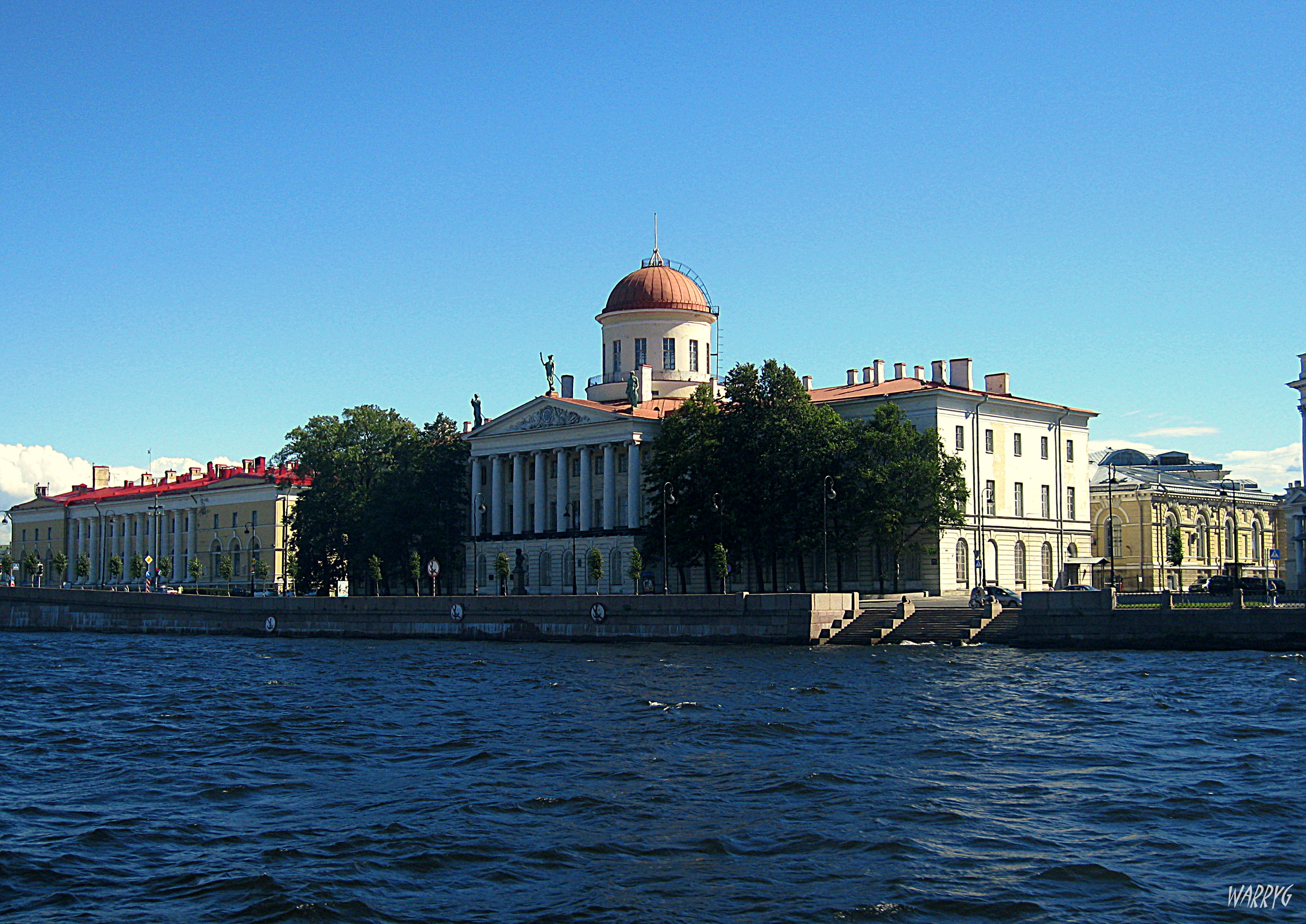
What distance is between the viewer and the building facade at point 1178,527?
109 metres

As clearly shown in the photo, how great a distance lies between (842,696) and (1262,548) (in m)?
97.0

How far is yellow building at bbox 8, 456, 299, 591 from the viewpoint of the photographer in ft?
384

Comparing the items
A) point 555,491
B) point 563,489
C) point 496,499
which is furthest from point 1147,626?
point 496,499

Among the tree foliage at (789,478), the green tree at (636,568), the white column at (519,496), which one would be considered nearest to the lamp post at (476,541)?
the white column at (519,496)

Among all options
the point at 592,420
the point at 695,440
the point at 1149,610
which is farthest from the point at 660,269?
the point at 1149,610

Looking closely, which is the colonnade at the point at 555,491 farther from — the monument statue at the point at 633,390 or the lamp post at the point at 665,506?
the lamp post at the point at 665,506

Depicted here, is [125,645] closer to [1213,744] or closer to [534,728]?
[534,728]

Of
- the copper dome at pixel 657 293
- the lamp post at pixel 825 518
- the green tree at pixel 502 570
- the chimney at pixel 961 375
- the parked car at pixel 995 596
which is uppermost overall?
the copper dome at pixel 657 293

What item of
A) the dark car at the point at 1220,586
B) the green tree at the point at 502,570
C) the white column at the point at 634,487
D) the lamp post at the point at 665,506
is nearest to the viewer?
the lamp post at the point at 665,506

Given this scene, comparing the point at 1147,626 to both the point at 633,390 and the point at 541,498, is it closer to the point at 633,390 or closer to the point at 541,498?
the point at 633,390

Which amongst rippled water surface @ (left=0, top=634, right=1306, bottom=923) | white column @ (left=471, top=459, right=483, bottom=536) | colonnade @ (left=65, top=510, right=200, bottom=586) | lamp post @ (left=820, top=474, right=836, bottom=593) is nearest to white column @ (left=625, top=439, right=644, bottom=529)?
white column @ (left=471, top=459, right=483, bottom=536)

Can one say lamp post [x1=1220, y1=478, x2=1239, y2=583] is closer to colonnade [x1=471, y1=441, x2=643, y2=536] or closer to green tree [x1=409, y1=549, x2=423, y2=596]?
colonnade [x1=471, y1=441, x2=643, y2=536]

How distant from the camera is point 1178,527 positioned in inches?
4363

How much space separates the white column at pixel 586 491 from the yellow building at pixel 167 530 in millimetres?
25400
